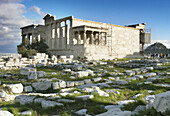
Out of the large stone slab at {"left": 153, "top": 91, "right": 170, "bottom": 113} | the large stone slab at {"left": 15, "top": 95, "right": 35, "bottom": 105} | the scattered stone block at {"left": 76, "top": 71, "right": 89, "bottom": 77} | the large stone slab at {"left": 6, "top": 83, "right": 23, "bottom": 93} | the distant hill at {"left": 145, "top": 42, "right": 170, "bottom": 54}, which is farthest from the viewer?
the distant hill at {"left": 145, "top": 42, "right": 170, "bottom": 54}

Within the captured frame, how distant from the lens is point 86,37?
115 ft

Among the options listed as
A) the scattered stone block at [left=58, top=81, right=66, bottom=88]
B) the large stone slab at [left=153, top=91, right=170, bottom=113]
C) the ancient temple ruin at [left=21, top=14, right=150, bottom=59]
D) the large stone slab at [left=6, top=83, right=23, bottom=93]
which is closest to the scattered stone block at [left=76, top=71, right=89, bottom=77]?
the scattered stone block at [left=58, top=81, right=66, bottom=88]

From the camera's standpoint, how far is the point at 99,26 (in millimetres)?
34406

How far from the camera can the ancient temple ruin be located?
29.5 metres

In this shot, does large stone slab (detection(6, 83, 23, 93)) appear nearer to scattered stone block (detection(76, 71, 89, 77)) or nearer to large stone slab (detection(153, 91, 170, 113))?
scattered stone block (detection(76, 71, 89, 77))

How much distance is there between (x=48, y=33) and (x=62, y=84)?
29694 mm

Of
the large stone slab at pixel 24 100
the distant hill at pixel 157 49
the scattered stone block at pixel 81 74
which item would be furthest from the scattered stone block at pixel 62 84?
the distant hill at pixel 157 49

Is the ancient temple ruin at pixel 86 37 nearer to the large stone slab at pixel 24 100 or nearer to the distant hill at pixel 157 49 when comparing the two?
the distant hill at pixel 157 49

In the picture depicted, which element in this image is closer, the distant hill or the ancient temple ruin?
the ancient temple ruin

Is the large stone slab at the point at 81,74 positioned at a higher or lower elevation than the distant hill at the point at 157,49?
lower

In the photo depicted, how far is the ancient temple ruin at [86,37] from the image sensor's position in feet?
96.7

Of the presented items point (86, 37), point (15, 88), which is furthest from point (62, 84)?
point (86, 37)

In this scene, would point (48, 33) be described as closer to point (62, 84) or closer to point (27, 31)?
point (27, 31)

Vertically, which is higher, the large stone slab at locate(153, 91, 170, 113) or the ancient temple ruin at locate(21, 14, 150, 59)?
the ancient temple ruin at locate(21, 14, 150, 59)
